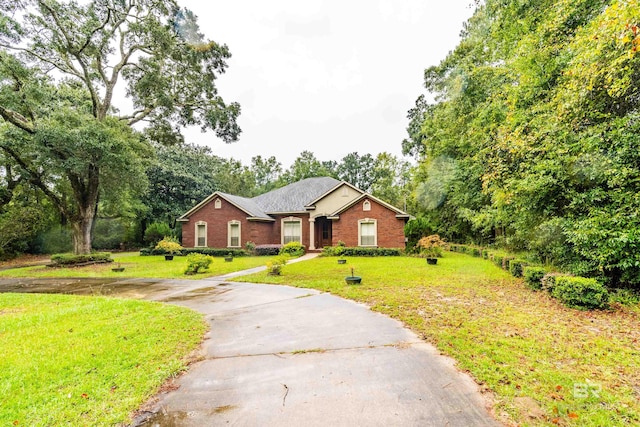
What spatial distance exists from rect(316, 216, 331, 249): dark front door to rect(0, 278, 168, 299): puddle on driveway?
13.5 metres

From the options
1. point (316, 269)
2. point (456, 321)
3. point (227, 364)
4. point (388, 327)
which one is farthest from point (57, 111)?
point (456, 321)

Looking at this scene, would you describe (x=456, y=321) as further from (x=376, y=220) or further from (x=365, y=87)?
(x=365, y=87)

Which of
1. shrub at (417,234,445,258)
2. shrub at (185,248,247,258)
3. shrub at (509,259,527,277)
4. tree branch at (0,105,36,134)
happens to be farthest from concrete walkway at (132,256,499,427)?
tree branch at (0,105,36,134)

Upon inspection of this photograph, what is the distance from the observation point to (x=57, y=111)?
49.0 ft

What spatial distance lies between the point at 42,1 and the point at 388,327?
21.7 meters

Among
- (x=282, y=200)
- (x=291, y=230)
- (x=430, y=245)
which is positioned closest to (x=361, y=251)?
(x=430, y=245)

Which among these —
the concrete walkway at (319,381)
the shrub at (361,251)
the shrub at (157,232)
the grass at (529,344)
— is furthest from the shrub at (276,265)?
the shrub at (157,232)

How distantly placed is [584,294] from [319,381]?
676cm

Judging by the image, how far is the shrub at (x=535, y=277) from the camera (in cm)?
835

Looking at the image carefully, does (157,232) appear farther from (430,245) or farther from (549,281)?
(549,281)

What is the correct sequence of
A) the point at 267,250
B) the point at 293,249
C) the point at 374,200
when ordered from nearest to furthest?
the point at 374,200 → the point at 293,249 → the point at 267,250

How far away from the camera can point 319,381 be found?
337 cm

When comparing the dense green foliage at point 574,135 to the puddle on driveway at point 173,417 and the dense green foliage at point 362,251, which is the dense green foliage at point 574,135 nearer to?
the dense green foliage at point 362,251
